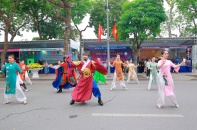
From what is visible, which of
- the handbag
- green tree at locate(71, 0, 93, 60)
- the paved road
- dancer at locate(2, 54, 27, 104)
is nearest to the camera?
the paved road

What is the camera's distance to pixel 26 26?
28875 millimetres

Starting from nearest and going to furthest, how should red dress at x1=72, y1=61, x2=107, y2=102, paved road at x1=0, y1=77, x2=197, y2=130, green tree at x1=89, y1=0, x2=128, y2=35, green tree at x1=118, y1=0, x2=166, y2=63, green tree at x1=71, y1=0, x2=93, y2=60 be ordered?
paved road at x1=0, y1=77, x2=197, y2=130 → red dress at x1=72, y1=61, x2=107, y2=102 → green tree at x1=118, y1=0, x2=166, y2=63 → green tree at x1=71, y1=0, x2=93, y2=60 → green tree at x1=89, y1=0, x2=128, y2=35

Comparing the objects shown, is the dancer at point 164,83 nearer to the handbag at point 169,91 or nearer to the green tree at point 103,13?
the handbag at point 169,91

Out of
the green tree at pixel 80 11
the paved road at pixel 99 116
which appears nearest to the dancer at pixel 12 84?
the paved road at pixel 99 116

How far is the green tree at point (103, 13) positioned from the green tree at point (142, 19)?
10702 millimetres

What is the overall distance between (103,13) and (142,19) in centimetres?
1290

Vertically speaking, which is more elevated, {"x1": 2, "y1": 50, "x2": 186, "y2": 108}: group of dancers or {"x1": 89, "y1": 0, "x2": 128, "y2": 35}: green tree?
{"x1": 89, "y1": 0, "x2": 128, "y2": 35}: green tree

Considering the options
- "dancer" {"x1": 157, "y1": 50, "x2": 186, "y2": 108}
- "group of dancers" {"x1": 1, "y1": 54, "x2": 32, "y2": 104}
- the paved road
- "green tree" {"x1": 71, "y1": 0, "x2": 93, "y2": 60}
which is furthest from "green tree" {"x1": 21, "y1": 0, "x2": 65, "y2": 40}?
"dancer" {"x1": 157, "y1": 50, "x2": 186, "y2": 108}

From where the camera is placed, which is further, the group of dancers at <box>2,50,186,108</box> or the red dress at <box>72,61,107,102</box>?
the red dress at <box>72,61,107,102</box>

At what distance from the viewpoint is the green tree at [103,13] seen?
2858 centimetres

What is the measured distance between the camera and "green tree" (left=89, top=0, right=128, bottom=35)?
28.6 meters

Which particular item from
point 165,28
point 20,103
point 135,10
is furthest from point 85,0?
point 20,103

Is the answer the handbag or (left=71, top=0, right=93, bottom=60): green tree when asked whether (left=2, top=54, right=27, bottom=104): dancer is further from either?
(left=71, top=0, right=93, bottom=60): green tree

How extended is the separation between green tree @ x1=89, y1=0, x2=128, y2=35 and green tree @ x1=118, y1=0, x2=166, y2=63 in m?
10.7
